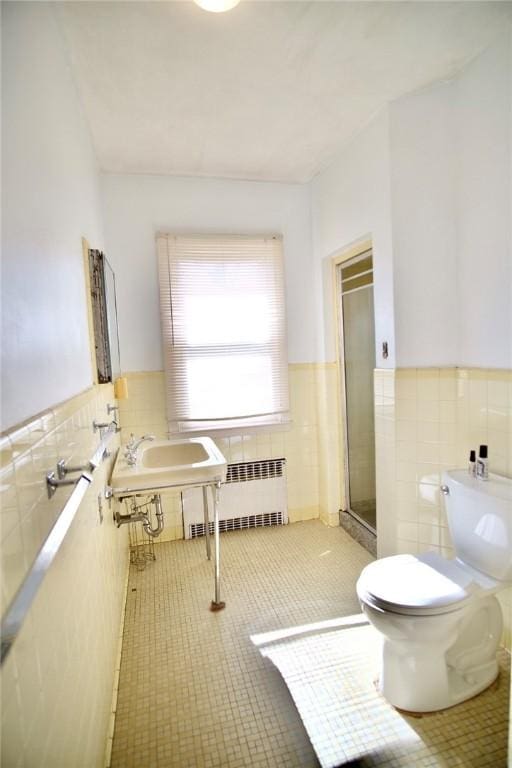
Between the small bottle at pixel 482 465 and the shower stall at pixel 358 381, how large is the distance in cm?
88

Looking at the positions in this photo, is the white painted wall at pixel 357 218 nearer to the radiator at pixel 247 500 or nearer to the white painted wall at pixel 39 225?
the radiator at pixel 247 500

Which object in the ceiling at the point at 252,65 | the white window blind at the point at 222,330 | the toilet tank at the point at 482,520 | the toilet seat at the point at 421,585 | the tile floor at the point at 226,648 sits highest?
the ceiling at the point at 252,65

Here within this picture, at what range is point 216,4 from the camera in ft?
4.50

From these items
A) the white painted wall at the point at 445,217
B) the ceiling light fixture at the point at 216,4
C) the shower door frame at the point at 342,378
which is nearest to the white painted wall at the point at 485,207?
the white painted wall at the point at 445,217

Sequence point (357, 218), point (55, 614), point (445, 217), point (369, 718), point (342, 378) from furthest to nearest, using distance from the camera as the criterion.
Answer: point (342, 378), point (357, 218), point (445, 217), point (369, 718), point (55, 614)

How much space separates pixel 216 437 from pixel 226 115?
6.48 feet

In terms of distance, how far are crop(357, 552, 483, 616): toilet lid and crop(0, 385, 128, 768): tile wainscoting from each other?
0.97 meters

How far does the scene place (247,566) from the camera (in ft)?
8.46

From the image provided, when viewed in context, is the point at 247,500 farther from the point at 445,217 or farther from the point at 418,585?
the point at 445,217

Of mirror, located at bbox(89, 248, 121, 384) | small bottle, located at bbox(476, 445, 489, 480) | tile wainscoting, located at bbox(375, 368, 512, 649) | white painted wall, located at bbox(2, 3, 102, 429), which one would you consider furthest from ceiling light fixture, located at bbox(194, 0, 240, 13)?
small bottle, located at bbox(476, 445, 489, 480)

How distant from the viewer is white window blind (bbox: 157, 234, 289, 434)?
282 cm

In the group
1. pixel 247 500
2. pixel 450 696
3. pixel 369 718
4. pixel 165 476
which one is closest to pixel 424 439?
pixel 450 696

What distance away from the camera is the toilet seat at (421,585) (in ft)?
4.71

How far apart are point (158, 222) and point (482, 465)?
244cm
